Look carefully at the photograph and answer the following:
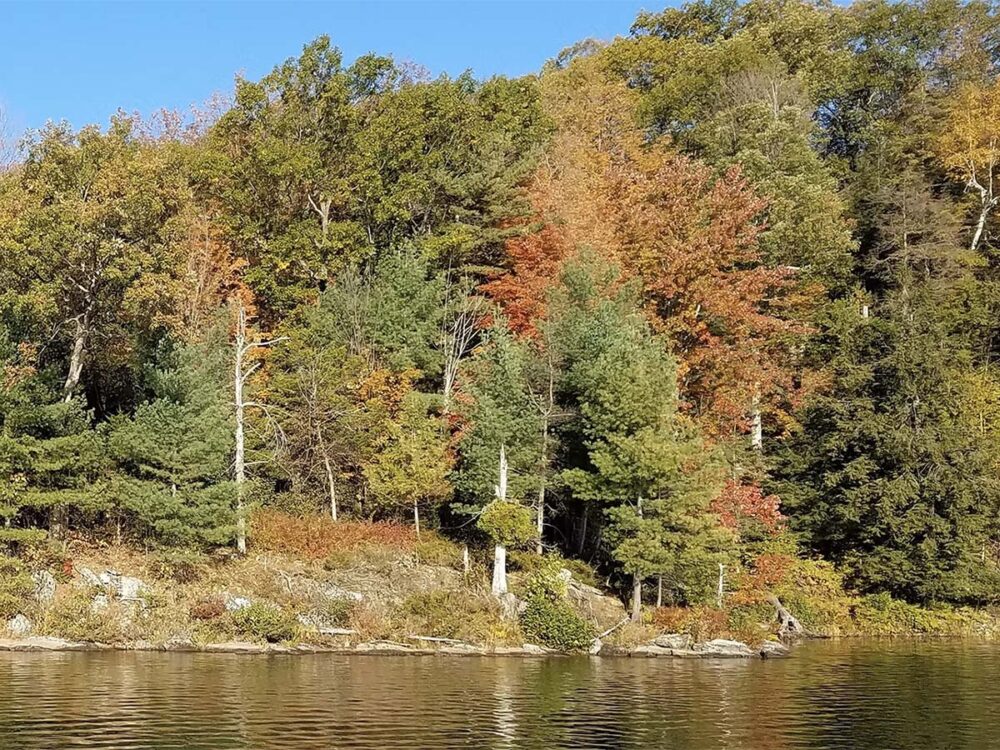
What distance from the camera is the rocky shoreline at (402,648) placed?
106 ft

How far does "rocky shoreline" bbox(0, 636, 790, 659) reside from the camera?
106ft

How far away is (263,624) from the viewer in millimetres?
33250

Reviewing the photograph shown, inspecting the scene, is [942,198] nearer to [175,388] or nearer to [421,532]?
[421,532]

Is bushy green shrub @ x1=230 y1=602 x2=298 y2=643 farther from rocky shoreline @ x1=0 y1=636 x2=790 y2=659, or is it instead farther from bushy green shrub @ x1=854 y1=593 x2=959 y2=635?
bushy green shrub @ x1=854 y1=593 x2=959 y2=635

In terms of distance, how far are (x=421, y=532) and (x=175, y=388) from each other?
41.0 feet

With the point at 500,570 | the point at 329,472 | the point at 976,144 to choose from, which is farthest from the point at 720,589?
the point at 976,144

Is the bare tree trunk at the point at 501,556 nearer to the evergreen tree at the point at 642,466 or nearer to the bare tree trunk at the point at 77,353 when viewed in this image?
the evergreen tree at the point at 642,466

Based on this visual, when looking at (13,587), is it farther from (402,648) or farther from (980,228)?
(980,228)

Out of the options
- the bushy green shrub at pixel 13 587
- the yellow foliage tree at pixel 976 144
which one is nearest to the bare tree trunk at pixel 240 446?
the bushy green shrub at pixel 13 587

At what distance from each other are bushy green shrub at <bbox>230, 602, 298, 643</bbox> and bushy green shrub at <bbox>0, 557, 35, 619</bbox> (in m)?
7.65

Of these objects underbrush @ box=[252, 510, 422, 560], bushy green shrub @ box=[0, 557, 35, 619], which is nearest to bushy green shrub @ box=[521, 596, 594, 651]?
underbrush @ box=[252, 510, 422, 560]

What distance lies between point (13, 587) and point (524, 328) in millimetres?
25625

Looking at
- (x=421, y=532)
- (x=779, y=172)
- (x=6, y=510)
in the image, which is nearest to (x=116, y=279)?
(x=6, y=510)

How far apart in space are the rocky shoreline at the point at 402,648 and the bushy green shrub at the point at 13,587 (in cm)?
122
